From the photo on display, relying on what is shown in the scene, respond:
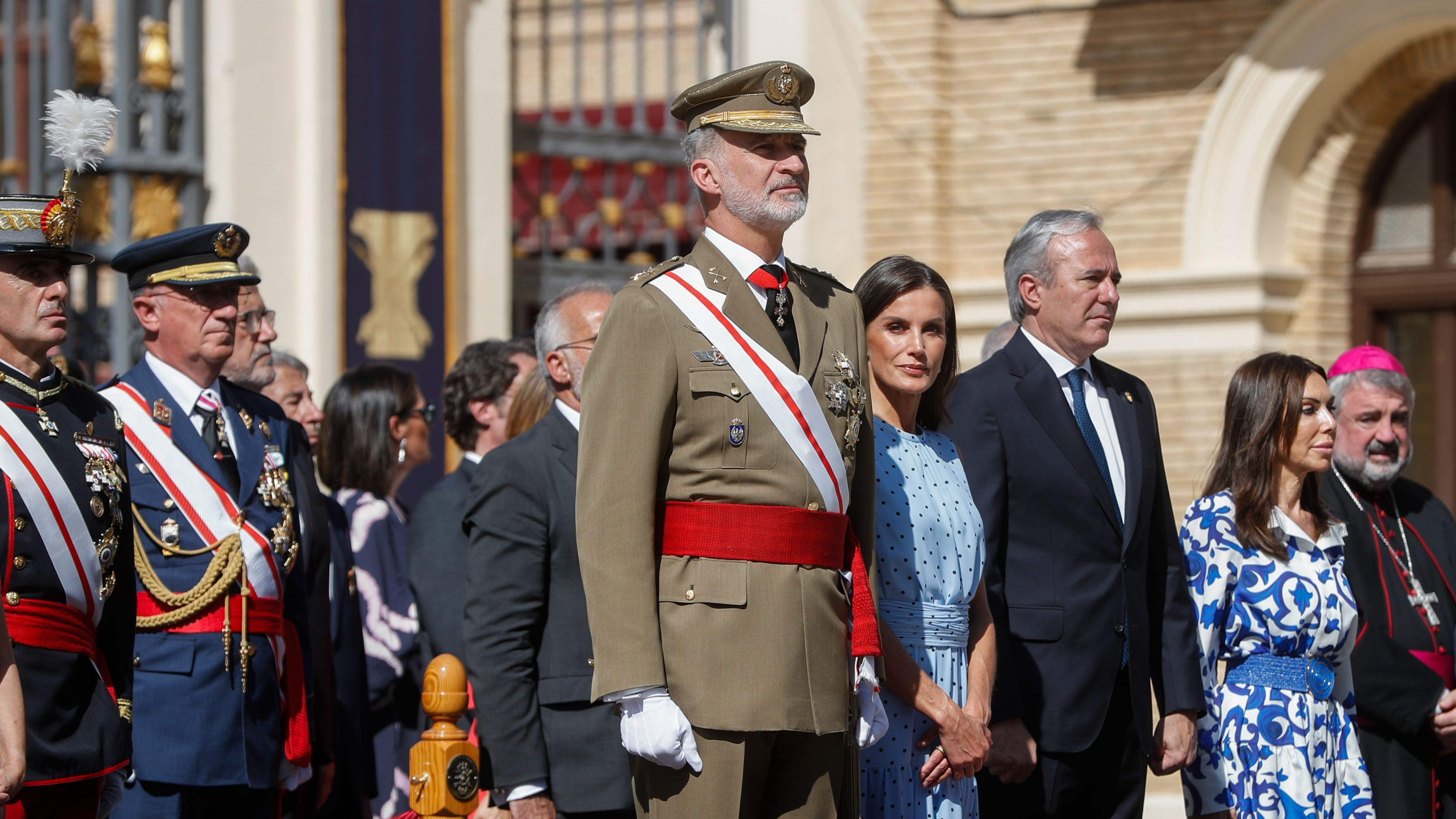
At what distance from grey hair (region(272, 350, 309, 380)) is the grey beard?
296 cm

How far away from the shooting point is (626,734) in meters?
2.98

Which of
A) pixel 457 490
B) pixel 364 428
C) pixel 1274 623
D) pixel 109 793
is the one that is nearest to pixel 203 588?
pixel 109 793

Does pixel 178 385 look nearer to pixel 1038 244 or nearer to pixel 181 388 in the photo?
pixel 181 388

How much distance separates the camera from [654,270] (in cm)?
323

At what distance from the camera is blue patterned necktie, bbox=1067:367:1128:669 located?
396cm

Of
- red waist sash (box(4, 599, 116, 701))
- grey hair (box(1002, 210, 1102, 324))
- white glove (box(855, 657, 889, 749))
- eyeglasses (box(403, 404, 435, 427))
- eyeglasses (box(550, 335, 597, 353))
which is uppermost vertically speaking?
grey hair (box(1002, 210, 1102, 324))

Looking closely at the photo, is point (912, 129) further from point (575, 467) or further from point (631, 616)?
point (631, 616)

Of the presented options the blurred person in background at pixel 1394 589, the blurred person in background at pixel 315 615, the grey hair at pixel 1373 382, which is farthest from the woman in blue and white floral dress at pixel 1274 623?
the blurred person in background at pixel 315 615

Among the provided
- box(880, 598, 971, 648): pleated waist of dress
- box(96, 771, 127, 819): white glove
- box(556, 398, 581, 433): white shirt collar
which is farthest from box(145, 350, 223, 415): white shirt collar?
box(880, 598, 971, 648): pleated waist of dress

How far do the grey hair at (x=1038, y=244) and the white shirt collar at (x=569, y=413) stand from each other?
102 cm

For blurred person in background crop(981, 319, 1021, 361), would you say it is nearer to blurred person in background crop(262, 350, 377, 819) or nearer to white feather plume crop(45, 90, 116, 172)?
blurred person in background crop(262, 350, 377, 819)

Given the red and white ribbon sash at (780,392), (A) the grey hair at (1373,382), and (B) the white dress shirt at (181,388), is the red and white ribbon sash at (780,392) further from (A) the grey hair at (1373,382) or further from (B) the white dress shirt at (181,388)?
(A) the grey hair at (1373,382)

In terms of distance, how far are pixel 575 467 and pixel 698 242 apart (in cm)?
85

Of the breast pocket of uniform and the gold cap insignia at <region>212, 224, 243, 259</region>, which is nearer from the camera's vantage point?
the breast pocket of uniform
